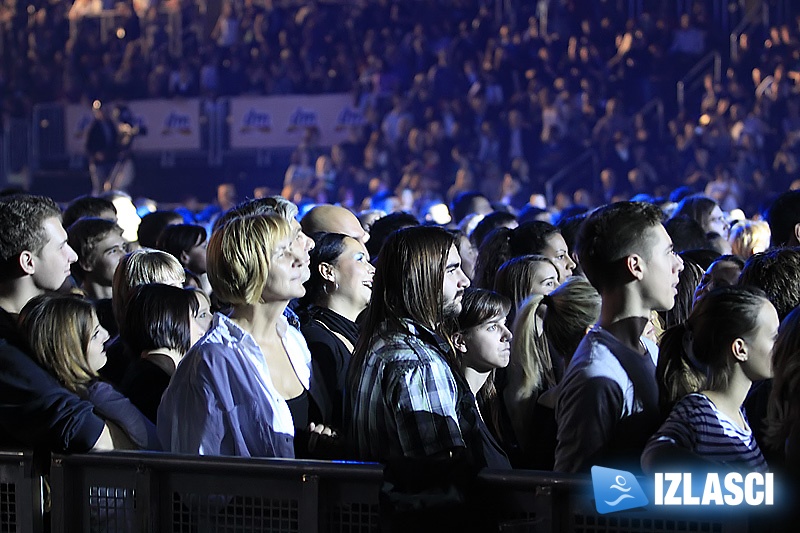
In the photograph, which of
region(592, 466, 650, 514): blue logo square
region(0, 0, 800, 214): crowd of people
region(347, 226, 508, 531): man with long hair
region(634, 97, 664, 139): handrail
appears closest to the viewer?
region(592, 466, 650, 514): blue logo square

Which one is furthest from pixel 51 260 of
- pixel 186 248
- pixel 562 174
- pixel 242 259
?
pixel 562 174

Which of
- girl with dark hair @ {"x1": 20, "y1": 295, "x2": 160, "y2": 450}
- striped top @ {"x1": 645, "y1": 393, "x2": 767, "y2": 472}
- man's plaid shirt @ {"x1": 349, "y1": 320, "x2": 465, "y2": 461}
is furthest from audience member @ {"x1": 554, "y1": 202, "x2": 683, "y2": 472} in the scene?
girl with dark hair @ {"x1": 20, "y1": 295, "x2": 160, "y2": 450}

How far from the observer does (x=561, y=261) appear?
5.47 meters

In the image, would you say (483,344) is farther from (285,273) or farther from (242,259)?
(242,259)

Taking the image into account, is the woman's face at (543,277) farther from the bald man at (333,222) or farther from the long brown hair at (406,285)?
the long brown hair at (406,285)

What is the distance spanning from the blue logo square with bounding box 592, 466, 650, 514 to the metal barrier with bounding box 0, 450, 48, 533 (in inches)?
56.5

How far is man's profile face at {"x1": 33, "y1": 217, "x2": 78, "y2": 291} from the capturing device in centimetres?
394

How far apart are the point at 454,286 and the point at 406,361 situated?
2.96 feet

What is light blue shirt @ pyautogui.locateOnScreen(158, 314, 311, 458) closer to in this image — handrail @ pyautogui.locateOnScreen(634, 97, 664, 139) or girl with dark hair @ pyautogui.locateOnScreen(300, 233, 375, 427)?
girl with dark hair @ pyautogui.locateOnScreen(300, 233, 375, 427)

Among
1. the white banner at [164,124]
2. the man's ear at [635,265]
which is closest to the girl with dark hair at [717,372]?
the man's ear at [635,265]

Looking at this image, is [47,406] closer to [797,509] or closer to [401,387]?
[401,387]

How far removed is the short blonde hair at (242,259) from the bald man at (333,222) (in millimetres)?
1725

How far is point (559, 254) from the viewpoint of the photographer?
5.48 m

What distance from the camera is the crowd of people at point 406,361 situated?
2.65 m
